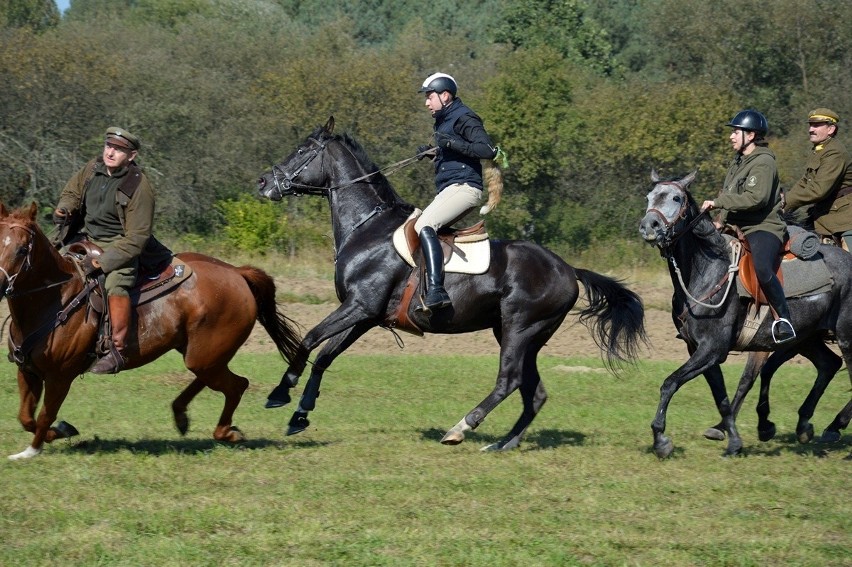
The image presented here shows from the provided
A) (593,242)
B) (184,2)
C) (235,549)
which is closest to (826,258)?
(235,549)

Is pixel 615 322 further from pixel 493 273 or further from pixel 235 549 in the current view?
pixel 235 549

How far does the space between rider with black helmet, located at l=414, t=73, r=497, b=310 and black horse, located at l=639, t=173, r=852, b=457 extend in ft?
5.58

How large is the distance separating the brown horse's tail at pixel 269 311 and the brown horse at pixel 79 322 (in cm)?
1

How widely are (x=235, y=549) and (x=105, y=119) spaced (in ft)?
91.3

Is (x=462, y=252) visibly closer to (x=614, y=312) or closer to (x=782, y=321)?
(x=614, y=312)

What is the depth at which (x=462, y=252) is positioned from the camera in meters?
10.6

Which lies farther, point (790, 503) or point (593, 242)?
point (593, 242)

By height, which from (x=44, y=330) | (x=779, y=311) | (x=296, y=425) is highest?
(x=779, y=311)

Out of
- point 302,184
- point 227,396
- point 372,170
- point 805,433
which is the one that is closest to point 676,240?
point 805,433

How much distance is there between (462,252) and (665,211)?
193 cm

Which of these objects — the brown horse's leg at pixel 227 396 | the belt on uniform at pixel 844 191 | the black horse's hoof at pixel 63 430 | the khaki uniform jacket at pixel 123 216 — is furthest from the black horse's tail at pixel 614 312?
the black horse's hoof at pixel 63 430

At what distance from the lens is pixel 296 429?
10516mm

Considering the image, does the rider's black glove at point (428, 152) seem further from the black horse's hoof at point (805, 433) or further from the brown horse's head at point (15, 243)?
the black horse's hoof at point (805, 433)

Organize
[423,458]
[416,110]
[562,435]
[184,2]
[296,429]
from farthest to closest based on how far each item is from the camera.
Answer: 1. [184,2]
2. [416,110]
3. [562,435]
4. [296,429]
5. [423,458]
